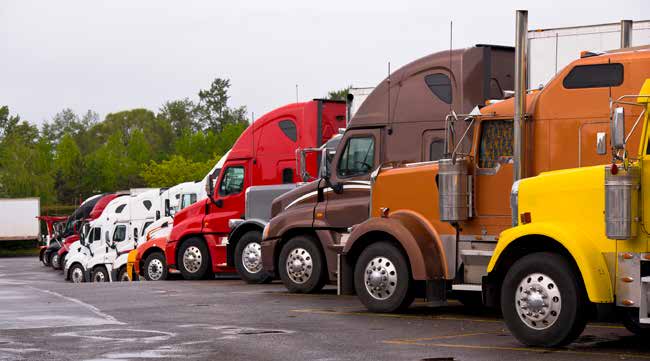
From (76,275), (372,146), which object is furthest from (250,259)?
(76,275)

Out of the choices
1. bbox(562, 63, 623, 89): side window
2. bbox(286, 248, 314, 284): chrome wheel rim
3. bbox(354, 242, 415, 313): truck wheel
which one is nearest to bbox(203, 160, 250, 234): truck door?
bbox(286, 248, 314, 284): chrome wheel rim

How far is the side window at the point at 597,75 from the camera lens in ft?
47.7

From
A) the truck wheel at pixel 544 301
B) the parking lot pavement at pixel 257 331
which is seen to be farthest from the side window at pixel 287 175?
the truck wheel at pixel 544 301

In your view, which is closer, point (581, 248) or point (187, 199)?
point (581, 248)

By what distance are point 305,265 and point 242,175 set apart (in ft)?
21.6

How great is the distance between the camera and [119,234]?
39094mm

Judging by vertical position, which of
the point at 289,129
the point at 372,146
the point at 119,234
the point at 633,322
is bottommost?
the point at 633,322

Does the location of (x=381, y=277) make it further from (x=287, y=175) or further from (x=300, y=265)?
(x=287, y=175)

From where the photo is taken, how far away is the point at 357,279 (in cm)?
1733

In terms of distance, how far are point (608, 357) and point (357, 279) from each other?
18.4 feet

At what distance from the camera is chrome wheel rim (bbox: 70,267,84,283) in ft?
134

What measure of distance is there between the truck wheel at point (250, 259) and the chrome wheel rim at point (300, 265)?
12.4 feet

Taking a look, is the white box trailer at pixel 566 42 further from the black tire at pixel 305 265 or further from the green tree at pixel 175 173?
the green tree at pixel 175 173

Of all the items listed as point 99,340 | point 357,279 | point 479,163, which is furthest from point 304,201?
point 99,340
